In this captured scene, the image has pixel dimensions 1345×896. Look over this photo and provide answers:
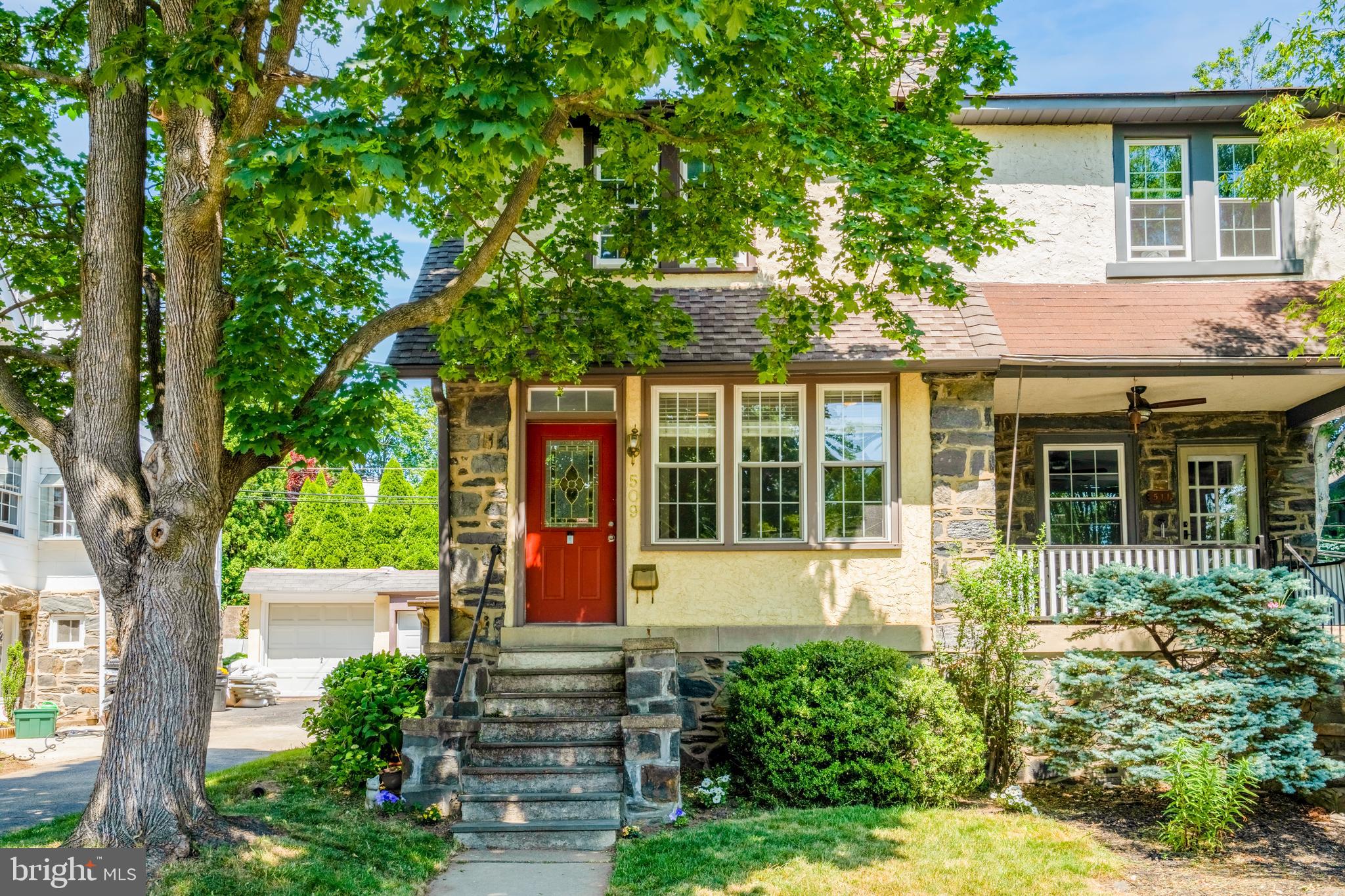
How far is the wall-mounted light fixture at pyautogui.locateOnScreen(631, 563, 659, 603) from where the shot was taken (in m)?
10.2

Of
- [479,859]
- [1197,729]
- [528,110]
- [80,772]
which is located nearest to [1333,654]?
[1197,729]

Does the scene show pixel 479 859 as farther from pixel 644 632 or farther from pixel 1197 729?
pixel 1197 729

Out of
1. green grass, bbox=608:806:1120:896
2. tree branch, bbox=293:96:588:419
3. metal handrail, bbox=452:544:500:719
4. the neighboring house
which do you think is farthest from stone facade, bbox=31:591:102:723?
green grass, bbox=608:806:1120:896

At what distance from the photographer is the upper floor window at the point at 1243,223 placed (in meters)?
11.5

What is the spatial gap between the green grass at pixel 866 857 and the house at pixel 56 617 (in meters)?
14.4

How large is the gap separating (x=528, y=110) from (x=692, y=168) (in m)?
5.59

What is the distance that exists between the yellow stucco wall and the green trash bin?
35.8 ft

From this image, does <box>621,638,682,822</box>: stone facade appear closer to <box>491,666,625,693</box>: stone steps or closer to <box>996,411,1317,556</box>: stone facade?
<box>491,666,625,693</box>: stone steps

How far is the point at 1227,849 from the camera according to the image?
731 cm

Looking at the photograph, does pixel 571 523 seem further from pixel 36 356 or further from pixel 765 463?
pixel 36 356

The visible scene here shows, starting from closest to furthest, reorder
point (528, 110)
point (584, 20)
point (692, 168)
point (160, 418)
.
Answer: point (584, 20) → point (528, 110) → point (160, 418) → point (692, 168)

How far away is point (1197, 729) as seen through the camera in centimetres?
802

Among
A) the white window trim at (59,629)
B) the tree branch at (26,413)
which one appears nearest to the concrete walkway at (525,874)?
the tree branch at (26,413)

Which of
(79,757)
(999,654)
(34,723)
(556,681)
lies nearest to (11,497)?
(34,723)
